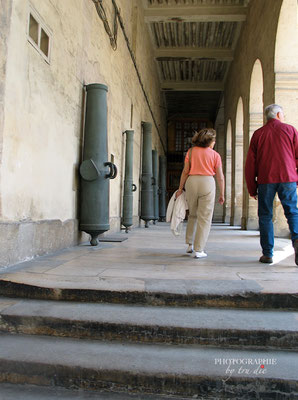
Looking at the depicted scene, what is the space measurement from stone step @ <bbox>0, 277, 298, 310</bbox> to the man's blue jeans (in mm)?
1351

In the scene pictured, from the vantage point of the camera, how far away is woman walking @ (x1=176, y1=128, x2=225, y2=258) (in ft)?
12.3

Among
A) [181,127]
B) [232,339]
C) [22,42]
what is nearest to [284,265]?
[232,339]

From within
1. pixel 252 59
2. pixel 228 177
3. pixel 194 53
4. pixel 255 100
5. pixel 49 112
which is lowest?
pixel 49 112

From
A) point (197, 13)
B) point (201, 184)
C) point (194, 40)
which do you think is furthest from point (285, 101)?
point (194, 40)

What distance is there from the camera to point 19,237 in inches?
117

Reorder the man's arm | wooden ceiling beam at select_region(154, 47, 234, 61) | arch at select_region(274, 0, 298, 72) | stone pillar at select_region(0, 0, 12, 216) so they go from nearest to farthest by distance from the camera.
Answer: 1. stone pillar at select_region(0, 0, 12, 216)
2. the man's arm
3. arch at select_region(274, 0, 298, 72)
4. wooden ceiling beam at select_region(154, 47, 234, 61)

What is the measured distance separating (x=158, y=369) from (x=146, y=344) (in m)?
0.25

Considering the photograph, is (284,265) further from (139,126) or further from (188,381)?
(139,126)

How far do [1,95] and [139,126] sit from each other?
25.1 feet

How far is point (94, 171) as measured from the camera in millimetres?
4410

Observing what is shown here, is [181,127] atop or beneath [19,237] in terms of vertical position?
atop

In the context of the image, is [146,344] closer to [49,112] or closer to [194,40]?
[49,112]

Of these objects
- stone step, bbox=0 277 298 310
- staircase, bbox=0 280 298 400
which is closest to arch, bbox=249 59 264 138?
stone step, bbox=0 277 298 310

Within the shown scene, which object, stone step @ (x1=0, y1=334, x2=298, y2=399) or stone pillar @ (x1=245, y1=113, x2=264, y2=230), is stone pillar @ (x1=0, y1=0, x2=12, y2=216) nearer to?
stone step @ (x1=0, y1=334, x2=298, y2=399)
